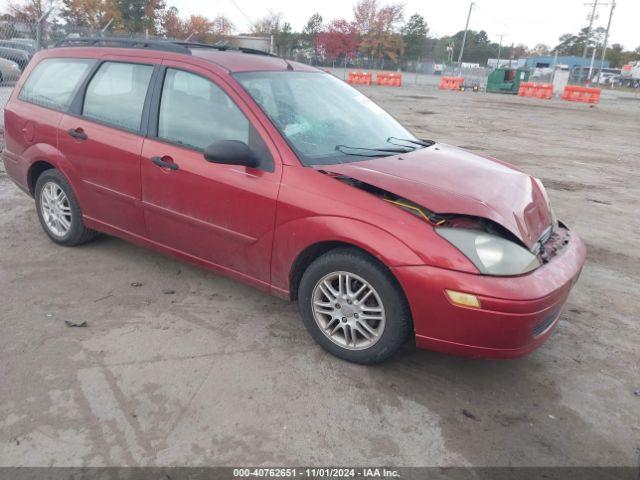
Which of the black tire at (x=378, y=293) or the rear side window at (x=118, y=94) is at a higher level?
the rear side window at (x=118, y=94)

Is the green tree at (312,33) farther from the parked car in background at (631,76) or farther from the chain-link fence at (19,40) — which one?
the chain-link fence at (19,40)

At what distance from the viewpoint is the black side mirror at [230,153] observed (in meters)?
3.07

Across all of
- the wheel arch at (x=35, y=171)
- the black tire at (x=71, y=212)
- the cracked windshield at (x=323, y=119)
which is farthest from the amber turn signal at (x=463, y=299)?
the wheel arch at (x=35, y=171)

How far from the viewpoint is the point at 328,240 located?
2926mm

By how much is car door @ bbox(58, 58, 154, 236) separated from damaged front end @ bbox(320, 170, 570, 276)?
1.65 meters

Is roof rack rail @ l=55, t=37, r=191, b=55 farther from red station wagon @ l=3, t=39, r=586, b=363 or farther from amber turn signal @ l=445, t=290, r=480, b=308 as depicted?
amber turn signal @ l=445, t=290, r=480, b=308

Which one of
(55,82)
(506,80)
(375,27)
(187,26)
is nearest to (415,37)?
(375,27)

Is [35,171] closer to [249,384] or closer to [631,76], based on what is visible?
[249,384]

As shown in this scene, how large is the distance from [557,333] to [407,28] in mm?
89946

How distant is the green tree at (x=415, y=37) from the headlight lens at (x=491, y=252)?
3408 inches

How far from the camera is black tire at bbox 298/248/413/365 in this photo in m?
2.78

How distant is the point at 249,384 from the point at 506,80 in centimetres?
3791

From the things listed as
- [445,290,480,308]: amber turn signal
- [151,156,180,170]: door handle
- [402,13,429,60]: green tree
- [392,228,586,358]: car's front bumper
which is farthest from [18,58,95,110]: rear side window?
[402,13,429,60]: green tree

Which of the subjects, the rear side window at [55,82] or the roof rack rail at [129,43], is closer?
the roof rack rail at [129,43]
